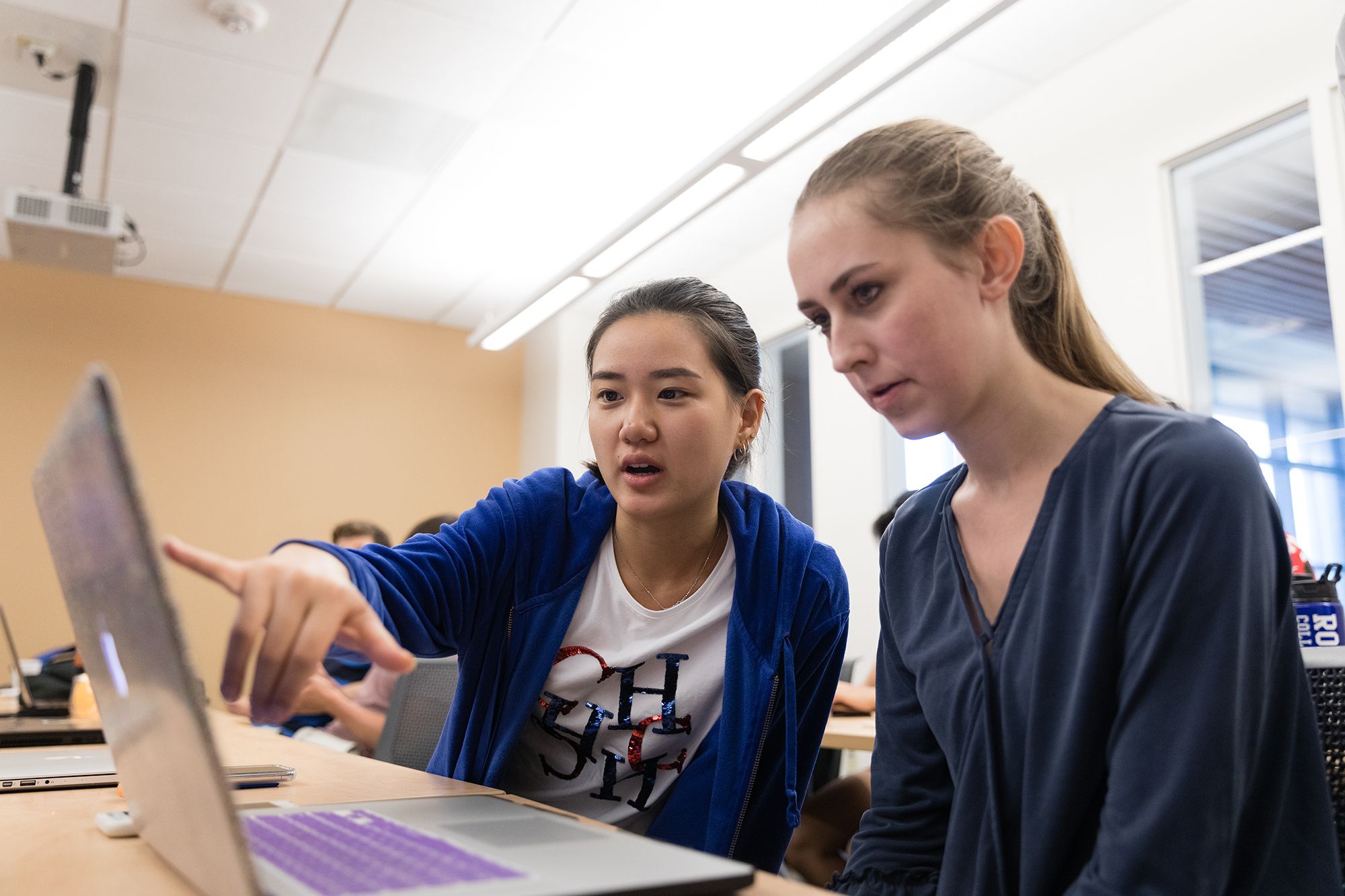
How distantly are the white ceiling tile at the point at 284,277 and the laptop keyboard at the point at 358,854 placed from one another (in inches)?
190

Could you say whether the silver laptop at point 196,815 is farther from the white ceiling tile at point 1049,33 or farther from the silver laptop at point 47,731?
the white ceiling tile at point 1049,33

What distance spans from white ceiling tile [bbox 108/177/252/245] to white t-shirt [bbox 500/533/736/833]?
3.86m

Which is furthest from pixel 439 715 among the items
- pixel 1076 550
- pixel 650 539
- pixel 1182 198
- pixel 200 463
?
pixel 200 463

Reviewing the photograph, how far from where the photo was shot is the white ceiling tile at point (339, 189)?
13.3 ft

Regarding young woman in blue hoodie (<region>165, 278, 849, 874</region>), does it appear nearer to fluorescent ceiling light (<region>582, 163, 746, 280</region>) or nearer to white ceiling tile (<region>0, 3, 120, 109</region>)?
fluorescent ceiling light (<region>582, 163, 746, 280</region>)

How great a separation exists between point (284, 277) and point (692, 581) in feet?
15.3

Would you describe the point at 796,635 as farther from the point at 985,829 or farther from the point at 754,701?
the point at 985,829

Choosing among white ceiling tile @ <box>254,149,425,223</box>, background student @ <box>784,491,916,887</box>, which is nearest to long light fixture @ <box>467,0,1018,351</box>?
white ceiling tile @ <box>254,149,425,223</box>

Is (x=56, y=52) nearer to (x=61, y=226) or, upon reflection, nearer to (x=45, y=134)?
(x=61, y=226)

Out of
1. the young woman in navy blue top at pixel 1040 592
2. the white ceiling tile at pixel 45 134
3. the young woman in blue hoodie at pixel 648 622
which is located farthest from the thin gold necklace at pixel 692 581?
the white ceiling tile at pixel 45 134

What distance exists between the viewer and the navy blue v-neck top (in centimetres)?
73

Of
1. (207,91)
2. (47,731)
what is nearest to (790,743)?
(47,731)

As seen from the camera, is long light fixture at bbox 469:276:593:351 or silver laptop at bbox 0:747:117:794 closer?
silver laptop at bbox 0:747:117:794

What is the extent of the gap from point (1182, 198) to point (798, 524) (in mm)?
2483
